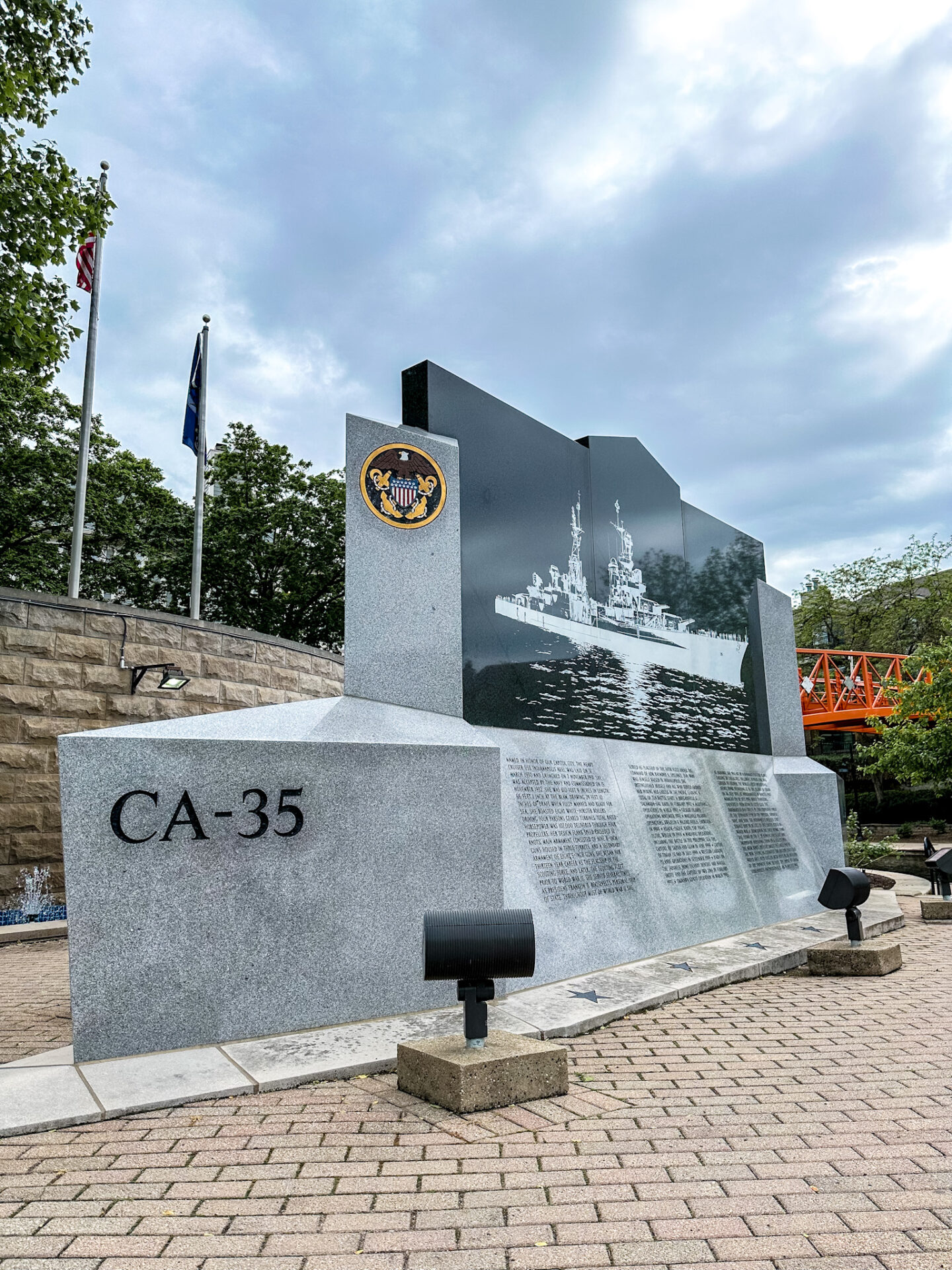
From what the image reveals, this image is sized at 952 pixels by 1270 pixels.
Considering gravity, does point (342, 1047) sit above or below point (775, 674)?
below

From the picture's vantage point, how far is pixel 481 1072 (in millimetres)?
3742

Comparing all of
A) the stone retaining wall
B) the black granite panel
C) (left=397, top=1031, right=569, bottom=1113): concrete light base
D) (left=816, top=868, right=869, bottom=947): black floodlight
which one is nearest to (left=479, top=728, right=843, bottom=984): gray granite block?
the black granite panel

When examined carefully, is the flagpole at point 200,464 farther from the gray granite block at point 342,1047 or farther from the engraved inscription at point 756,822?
Answer: the gray granite block at point 342,1047

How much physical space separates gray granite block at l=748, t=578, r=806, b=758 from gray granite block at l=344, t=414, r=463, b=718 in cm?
615

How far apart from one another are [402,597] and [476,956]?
283 centimetres

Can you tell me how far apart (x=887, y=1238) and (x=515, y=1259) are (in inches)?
44.1

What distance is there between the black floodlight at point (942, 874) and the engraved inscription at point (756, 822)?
212 cm

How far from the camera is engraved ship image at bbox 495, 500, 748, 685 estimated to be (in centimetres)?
738

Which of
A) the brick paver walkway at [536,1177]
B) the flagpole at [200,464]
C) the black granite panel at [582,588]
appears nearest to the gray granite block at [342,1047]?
the brick paver walkway at [536,1177]

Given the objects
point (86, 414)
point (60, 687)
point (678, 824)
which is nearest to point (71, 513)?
point (86, 414)

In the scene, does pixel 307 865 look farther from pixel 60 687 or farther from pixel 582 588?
pixel 60 687

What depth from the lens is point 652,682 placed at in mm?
8781

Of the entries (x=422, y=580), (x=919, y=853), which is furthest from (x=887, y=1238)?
(x=919, y=853)

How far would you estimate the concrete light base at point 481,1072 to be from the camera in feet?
12.2
